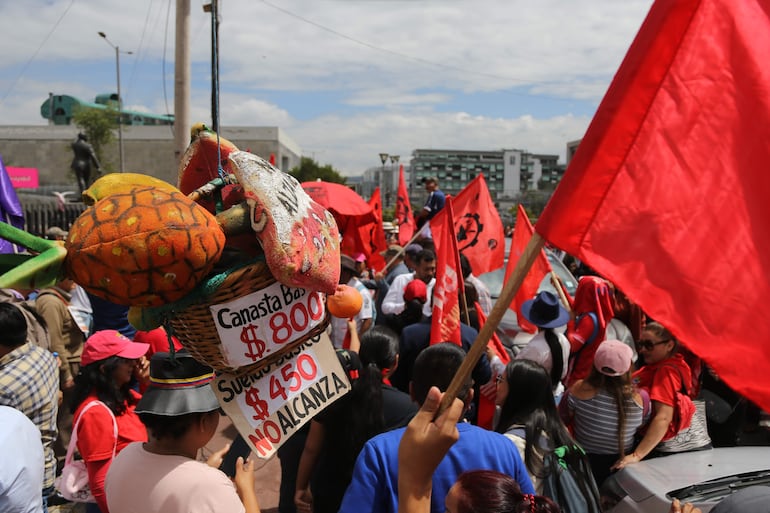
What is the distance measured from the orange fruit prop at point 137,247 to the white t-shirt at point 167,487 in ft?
3.24

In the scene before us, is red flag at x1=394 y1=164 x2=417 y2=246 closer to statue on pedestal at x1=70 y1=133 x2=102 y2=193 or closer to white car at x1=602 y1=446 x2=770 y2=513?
white car at x1=602 y1=446 x2=770 y2=513

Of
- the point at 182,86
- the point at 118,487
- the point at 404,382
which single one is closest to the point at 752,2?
the point at 118,487

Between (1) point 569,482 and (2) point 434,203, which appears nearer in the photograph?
(1) point 569,482

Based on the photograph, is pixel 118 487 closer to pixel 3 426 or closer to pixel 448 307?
pixel 3 426

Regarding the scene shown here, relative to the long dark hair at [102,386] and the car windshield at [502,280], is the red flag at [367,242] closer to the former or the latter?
the car windshield at [502,280]

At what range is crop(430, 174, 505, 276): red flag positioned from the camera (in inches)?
263

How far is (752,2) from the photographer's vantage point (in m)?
1.46

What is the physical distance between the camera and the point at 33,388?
3.16 meters

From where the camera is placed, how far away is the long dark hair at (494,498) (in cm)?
185

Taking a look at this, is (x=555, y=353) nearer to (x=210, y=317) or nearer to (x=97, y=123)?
(x=210, y=317)

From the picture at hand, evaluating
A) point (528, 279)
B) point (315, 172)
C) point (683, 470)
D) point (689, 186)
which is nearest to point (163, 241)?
point (689, 186)

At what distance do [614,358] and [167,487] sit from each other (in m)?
2.46

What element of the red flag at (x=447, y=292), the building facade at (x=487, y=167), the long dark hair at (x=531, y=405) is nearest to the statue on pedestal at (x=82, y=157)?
the red flag at (x=447, y=292)

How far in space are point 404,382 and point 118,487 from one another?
8.38 feet
